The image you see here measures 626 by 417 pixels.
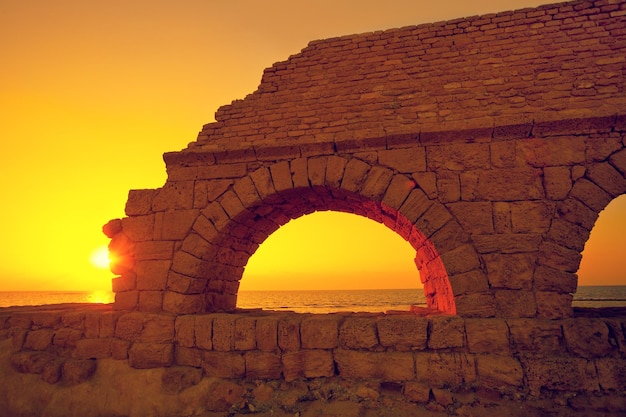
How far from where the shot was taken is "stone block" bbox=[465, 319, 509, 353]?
3771 millimetres

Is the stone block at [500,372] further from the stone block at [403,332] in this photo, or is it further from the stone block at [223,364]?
the stone block at [223,364]

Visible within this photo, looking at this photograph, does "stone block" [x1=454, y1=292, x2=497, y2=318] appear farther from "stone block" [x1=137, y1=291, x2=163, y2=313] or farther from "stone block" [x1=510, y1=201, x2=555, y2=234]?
"stone block" [x1=137, y1=291, x2=163, y2=313]

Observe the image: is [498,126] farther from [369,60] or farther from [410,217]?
[369,60]

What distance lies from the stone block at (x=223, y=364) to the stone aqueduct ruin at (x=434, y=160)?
77 cm

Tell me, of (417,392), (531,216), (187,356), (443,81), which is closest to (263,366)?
(187,356)

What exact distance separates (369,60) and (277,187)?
7.90 feet

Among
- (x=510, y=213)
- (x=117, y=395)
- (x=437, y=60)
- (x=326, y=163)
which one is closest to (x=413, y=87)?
(x=437, y=60)

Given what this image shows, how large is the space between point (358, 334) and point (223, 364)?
169cm

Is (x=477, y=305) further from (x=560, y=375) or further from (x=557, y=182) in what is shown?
(x=557, y=182)

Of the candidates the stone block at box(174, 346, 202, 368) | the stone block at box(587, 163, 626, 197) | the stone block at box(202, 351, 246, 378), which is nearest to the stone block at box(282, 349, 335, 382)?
the stone block at box(202, 351, 246, 378)

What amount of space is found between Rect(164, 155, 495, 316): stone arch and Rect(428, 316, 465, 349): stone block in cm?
23

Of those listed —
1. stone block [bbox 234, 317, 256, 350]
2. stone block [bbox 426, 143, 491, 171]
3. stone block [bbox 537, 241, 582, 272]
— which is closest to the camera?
Answer: stone block [bbox 537, 241, 582, 272]

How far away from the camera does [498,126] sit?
433 cm

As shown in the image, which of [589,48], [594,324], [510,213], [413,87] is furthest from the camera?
[413,87]
